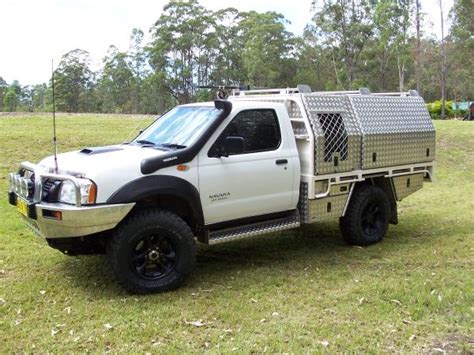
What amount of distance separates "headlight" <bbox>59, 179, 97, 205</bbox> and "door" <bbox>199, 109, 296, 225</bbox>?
3.64ft

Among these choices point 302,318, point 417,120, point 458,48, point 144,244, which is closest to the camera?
point 302,318

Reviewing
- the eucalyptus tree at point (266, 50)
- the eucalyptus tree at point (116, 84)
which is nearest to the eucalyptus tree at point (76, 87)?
the eucalyptus tree at point (116, 84)

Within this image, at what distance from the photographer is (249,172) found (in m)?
5.77

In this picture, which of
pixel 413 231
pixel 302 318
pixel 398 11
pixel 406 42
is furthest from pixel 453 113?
pixel 302 318

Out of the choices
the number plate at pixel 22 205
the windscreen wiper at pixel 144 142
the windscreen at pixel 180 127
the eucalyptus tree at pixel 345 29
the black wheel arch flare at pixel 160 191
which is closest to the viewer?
the black wheel arch flare at pixel 160 191

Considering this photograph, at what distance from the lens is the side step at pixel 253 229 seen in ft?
18.6

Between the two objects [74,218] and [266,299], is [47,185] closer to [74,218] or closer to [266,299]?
[74,218]

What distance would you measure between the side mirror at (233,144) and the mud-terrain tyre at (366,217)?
2100mm

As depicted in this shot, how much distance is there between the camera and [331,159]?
6402mm

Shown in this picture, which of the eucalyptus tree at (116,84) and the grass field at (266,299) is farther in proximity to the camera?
the eucalyptus tree at (116,84)

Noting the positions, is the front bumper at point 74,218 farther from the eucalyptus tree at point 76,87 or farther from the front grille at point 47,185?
the eucalyptus tree at point 76,87

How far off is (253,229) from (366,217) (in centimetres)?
203

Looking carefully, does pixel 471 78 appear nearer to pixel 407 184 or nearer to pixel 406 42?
pixel 406 42

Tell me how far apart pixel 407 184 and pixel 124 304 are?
4.52m
